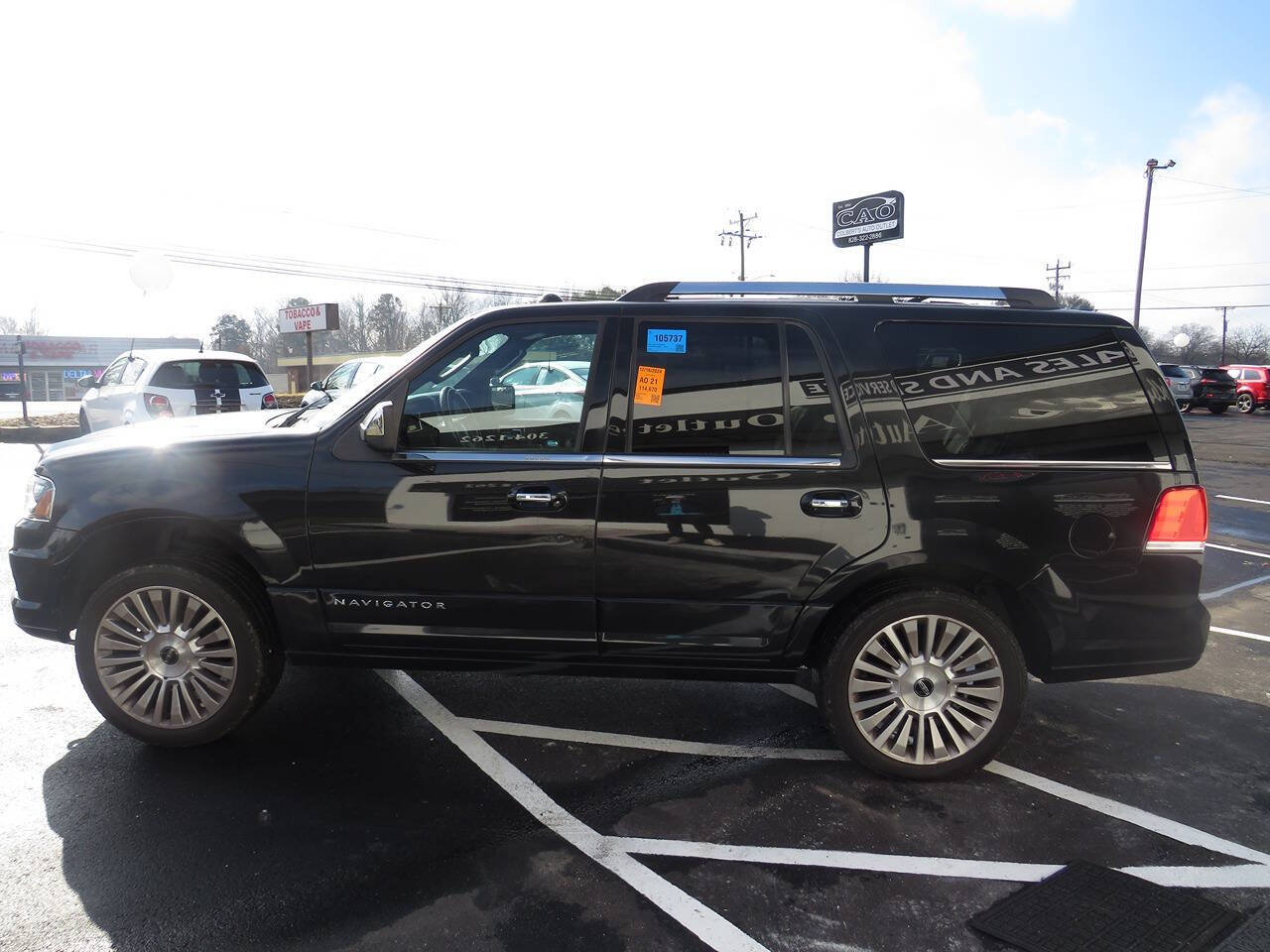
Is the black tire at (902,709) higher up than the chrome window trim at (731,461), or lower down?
lower down

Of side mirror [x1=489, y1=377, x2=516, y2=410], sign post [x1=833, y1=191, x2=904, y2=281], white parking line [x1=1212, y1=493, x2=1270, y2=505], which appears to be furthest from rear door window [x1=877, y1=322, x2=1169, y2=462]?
sign post [x1=833, y1=191, x2=904, y2=281]

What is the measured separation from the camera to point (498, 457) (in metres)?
3.41

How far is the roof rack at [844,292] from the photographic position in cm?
355

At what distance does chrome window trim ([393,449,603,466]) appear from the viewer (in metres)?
3.38

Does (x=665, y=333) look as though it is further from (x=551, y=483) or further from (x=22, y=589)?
→ (x=22, y=589)

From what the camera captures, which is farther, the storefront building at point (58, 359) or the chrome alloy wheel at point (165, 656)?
the storefront building at point (58, 359)

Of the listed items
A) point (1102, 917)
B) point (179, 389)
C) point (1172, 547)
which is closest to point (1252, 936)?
point (1102, 917)

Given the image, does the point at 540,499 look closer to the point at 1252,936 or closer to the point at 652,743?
the point at 652,743

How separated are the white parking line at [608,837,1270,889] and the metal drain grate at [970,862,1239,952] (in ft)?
0.25

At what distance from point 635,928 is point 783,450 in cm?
183

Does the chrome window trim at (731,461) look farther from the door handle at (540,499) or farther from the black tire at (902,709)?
the black tire at (902,709)

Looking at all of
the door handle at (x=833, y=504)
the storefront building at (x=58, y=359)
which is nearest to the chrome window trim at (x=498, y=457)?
the door handle at (x=833, y=504)

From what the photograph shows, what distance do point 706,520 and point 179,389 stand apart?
35.0 ft

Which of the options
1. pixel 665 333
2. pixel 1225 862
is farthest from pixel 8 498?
pixel 1225 862
